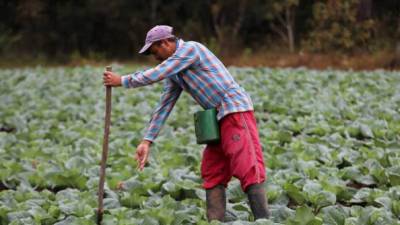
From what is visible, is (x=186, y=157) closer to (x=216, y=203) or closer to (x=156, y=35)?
(x=216, y=203)

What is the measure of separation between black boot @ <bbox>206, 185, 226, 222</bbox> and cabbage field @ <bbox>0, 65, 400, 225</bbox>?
111 mm

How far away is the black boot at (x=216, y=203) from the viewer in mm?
4430

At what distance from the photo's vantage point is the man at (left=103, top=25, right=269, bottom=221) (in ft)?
13.1

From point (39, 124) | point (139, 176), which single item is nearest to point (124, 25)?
point (39, 124)

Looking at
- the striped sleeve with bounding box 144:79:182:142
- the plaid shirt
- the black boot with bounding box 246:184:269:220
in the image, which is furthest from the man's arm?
the black boot with bounding box 246:184:269:220

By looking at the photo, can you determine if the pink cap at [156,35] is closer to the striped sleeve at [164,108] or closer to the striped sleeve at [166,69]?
the striped sleeve at [166,69]

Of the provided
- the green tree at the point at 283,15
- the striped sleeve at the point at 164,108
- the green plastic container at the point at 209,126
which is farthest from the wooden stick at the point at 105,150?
the green tree at the point at 283,15

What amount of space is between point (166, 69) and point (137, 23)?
85.7 feet

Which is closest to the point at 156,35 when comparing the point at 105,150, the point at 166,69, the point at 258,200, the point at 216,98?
the point at 166,69

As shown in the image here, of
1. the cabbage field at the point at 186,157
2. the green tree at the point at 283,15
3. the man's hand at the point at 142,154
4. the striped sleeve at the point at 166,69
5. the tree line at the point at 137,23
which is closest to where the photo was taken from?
the striped sleeve at the point at 166,69

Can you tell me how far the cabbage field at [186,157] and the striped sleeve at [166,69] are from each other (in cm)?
93

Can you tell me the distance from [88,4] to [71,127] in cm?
2222

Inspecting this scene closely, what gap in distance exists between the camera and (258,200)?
163 inches

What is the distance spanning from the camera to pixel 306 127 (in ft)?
27.9
